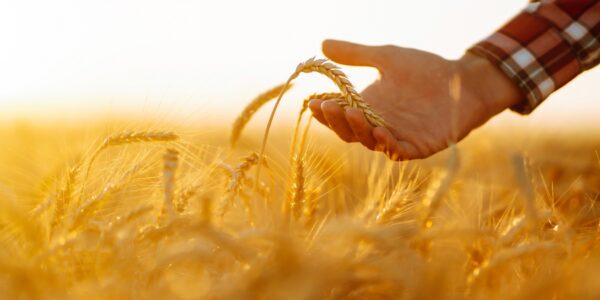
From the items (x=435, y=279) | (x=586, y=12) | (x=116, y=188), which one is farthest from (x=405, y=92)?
(x=435, y=279)

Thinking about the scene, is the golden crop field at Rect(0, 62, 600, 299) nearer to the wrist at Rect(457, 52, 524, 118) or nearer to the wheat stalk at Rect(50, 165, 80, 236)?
the wheat stalk at Rect(50, 165, 80, 236)

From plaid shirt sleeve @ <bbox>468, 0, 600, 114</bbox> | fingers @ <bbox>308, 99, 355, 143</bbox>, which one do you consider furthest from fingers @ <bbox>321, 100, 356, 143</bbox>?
plaid shirt sleeve @ <bbox>468, 0, 600, 114</bbox>

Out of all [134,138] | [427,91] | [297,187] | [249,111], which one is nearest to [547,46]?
[427,91]

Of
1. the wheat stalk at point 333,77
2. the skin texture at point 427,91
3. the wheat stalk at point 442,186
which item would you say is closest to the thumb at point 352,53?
the skin texture at point 427,91

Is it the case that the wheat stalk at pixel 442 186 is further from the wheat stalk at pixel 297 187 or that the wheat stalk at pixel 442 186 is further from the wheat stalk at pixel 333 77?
the wheat stalk at pixel 333 77

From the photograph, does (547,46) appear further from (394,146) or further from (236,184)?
(236,184)

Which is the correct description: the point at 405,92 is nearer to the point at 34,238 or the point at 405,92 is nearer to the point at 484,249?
the point at 484,249
